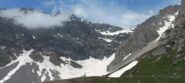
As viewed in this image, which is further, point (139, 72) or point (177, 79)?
point (139, 72)

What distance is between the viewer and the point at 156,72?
543 feet

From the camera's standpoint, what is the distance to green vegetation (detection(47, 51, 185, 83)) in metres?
121

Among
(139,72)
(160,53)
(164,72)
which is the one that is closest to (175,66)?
(164,72)

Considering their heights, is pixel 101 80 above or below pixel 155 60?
below

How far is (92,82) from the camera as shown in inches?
5236

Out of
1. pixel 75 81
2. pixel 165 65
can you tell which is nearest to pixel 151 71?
pixel 165 65

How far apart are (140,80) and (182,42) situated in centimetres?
6469

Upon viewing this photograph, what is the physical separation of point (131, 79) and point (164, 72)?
37.6m

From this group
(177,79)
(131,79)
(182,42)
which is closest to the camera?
(177,79)

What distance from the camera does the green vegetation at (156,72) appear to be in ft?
398

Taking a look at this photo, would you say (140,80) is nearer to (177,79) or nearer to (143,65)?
(177,79)

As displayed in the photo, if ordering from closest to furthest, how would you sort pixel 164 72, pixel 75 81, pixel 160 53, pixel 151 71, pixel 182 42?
pixel 75 81 < pixel 164 72 < pixel 151 71 < pixel 182 42 < pixel 160 53

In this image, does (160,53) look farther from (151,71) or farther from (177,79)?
(177,79)

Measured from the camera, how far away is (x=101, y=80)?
5202 inches
